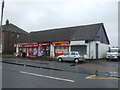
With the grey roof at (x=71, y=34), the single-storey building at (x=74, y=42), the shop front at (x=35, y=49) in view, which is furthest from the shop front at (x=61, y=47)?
the shop front at (x=35, y=49)

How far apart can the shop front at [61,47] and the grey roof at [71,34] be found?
3.11 feet

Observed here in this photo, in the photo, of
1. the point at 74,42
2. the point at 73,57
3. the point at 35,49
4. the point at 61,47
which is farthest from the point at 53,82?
the point at 35,49

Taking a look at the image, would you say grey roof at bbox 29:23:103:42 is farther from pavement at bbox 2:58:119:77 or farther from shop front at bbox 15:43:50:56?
pavement at bbox 2:58:119:77

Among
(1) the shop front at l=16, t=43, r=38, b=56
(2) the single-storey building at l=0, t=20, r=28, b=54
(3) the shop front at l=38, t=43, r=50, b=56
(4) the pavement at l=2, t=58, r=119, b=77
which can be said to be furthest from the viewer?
(2) the single-storey building at l=0, t=20, r=28, b=54

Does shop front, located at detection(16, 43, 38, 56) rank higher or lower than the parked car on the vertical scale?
higher

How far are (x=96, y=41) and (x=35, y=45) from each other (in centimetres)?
1311

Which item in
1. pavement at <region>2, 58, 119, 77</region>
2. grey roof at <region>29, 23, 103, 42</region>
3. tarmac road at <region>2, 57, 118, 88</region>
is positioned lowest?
pavement at <region>2, 58, 119, 77</region>

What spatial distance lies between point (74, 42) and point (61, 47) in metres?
3.25

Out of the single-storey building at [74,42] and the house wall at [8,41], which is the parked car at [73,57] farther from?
the house wall at [8,41]

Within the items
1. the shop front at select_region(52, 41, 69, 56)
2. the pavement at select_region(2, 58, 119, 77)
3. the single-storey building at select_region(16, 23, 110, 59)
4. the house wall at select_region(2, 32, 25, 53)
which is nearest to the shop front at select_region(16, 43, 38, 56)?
the single-storey building at select_region(16, 23, 110, 59)

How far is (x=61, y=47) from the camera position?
26.2m

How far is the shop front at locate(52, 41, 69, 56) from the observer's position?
2540cm

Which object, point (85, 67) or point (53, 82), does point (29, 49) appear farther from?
point (53, 82)

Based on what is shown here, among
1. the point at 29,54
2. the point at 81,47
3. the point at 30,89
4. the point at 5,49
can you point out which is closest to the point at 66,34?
the point at 81,47
